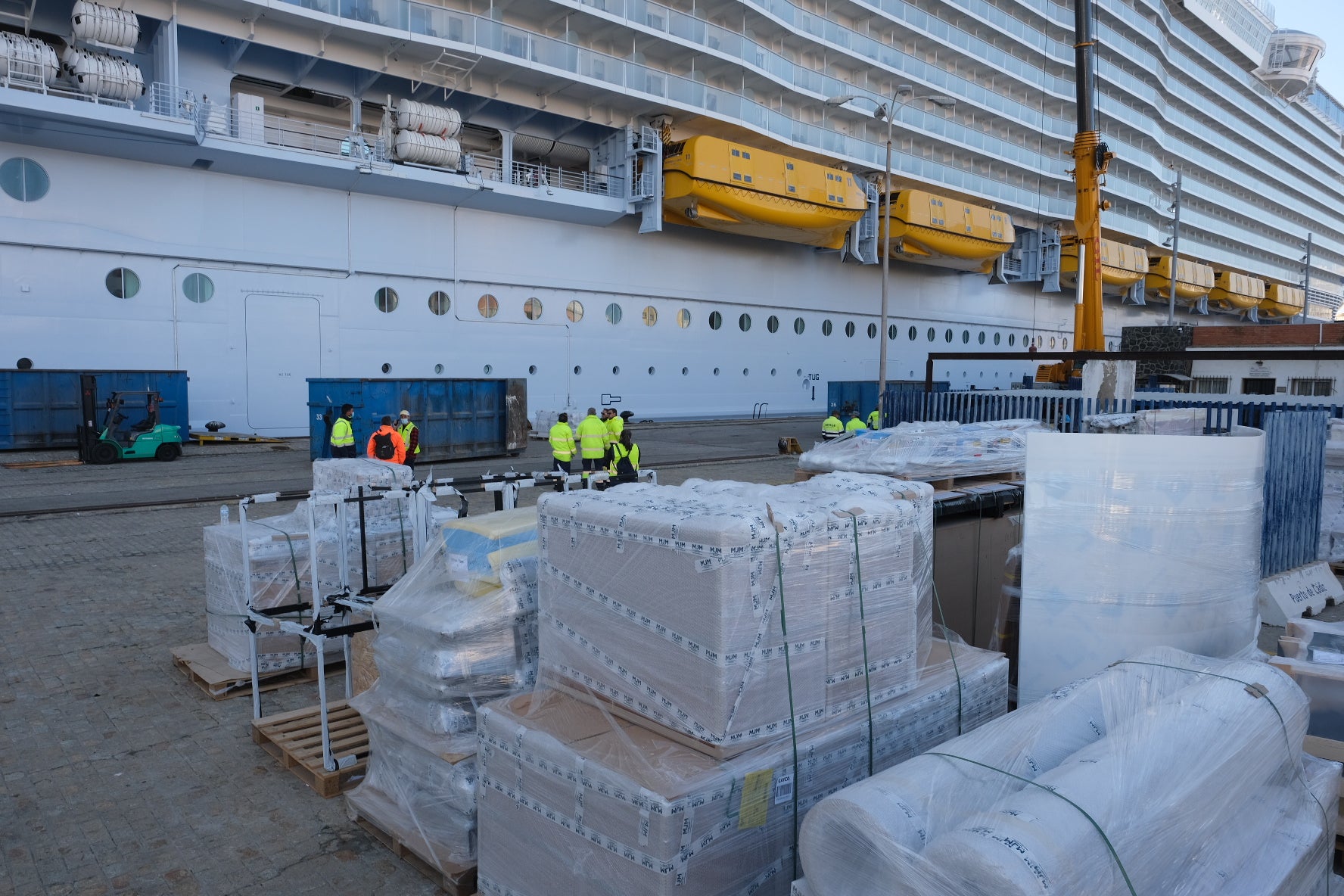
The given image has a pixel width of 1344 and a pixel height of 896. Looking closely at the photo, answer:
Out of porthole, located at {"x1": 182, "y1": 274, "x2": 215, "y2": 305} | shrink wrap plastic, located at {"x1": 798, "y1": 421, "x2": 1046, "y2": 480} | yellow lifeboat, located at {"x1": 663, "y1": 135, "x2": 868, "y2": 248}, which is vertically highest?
yellow lifeboat, located at {"x1": 663, "y1": 135, "x2": 868, "y2": 248}

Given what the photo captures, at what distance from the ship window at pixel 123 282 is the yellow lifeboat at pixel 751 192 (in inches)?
531

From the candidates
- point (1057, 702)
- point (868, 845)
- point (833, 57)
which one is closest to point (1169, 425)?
point (1057, 702)

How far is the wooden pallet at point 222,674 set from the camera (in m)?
5.55

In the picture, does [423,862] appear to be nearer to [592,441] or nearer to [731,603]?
[731,603]

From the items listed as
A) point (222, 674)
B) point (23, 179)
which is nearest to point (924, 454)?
point (222, 674)

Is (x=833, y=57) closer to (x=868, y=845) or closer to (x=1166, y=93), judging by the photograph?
(x=1166, y=93)

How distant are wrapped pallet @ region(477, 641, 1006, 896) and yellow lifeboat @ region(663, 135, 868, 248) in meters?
22.0

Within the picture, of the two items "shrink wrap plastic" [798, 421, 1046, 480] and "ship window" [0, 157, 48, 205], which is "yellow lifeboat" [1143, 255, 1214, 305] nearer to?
"shrink wrap plastic" [798, 421, 1046, 480]

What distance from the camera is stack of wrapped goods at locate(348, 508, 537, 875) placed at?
3701 mm

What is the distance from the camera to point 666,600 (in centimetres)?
298

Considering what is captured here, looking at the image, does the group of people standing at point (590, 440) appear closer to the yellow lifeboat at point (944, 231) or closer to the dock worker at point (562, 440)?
the dock worker at point (562, 440)

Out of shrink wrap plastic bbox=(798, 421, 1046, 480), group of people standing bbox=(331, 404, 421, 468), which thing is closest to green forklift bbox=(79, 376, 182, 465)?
group of people standing bbox=(331, 404, 421, 468)

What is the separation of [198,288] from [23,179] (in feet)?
11.7

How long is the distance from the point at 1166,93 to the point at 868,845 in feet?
182
